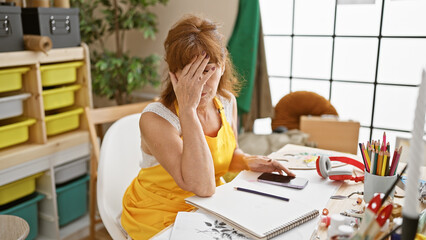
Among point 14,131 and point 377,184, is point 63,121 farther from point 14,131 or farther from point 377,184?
point 377,184

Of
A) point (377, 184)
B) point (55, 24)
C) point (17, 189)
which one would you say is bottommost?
point (17, 189)

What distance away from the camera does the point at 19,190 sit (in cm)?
215

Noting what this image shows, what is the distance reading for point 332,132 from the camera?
2260 millimetres

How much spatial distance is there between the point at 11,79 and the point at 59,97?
0.34 metres

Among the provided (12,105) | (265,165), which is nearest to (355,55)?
(265,165)

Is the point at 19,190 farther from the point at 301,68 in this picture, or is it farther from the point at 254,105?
the point at 301,68

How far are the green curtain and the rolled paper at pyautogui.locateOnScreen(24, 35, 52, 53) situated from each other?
1201 mm

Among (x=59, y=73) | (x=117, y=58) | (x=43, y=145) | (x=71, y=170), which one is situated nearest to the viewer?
(x=43, y=145)

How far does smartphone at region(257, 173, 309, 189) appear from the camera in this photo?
117cm

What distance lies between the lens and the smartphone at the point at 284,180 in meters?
1.17

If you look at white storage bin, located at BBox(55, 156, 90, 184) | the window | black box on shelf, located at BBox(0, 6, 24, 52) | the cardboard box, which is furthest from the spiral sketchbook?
the window

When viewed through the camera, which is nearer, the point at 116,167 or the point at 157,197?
the point at 157,197

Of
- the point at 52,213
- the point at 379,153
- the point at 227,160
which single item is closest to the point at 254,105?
the point at 227,160

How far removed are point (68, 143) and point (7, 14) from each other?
82cm
